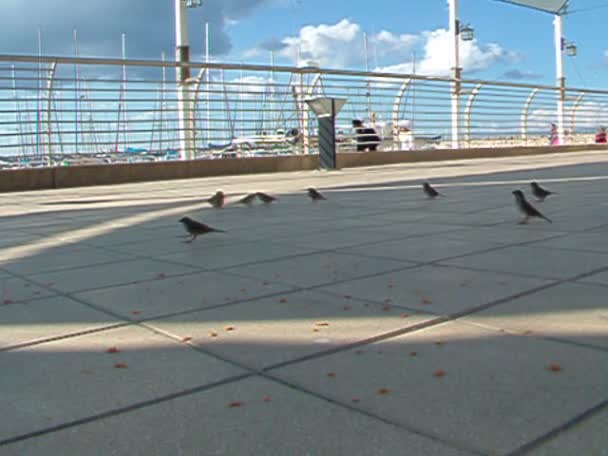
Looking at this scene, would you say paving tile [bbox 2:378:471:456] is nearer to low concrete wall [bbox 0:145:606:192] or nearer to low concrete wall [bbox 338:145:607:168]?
low concrete wall [bbox 0:145:606:192]

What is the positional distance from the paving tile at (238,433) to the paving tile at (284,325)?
375mm

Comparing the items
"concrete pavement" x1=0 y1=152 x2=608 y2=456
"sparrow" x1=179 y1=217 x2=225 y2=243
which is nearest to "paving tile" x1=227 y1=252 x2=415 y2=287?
"concrete pavement" x1=0 y1=152 x2=608 y2=456

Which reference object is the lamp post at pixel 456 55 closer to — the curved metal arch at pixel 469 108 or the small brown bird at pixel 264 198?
the curved metal arch at pixel 469 108

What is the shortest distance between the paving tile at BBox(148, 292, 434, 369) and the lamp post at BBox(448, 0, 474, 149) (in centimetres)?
1559

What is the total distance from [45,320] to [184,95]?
36.4ft

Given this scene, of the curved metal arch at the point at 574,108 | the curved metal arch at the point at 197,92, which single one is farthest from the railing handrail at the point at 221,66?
the curved metal arch at the point at 574,108

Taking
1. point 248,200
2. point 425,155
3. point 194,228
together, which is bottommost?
point 194,228

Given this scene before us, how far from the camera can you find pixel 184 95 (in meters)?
13.8

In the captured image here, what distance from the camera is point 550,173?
1216 cm

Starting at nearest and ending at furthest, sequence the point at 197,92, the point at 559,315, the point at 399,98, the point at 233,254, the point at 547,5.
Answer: the point at 559,315 < the point at 233,254 < the point at 197,92 < the point at 399,98 < the point at 547,5

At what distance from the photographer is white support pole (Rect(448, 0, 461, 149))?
19.0 meters

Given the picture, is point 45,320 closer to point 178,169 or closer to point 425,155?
point 178,169

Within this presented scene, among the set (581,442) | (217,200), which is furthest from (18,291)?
(217,200)

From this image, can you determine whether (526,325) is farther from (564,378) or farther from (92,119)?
(92,119)
